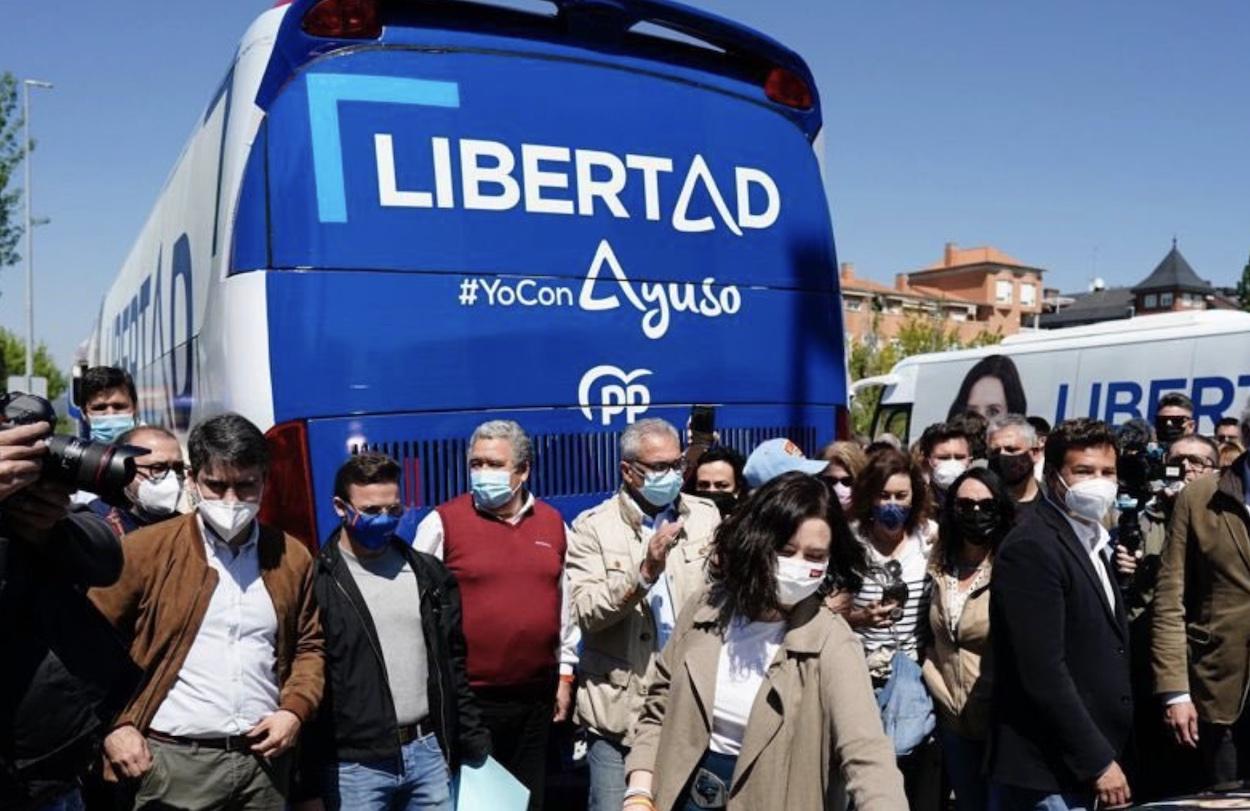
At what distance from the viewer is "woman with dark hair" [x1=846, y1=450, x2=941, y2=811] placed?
436 centimetres

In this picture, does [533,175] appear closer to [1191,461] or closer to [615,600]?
[615,600]

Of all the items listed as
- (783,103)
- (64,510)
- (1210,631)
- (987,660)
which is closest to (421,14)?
(783,103)

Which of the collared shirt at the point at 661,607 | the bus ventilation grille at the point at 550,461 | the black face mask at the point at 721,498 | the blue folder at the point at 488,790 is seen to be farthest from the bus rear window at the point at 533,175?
the blue folder at the point at 488,790

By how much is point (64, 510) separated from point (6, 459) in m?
0.31

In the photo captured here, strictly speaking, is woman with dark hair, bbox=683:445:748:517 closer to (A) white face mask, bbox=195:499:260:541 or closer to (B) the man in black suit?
(B) the man in black suit

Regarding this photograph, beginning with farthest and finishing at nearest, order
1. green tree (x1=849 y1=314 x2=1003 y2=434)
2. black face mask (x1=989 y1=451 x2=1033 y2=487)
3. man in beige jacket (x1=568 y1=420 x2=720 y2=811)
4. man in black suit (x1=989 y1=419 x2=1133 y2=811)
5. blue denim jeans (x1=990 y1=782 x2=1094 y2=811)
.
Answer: green tree (x1=849 y1=314 x2=1003 y2=434), black face mask (x1=989 y1=451 x2=1033 y2=487), man in beige jacket (x1=568 y1=420 x2=720 y2=811), blue denim jeans (x1=990 y1=782 x2=1094 y2=811), man in black suit (x1=989 y1=419 x2=1133 y2=811)

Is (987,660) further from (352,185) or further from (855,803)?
(352,185)

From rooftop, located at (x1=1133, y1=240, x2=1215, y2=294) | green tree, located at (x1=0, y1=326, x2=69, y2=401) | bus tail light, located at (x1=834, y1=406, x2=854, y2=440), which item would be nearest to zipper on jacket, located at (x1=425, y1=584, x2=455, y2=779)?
bus tail light, located at (x1=834, y1=406, x2=854, y2=440)

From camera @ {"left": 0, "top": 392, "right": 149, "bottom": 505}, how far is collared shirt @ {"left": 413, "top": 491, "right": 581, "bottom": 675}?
187 centimetres

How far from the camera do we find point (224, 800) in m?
3.43

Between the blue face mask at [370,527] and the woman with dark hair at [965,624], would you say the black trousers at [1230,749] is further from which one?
the blue face mask at [370,527]

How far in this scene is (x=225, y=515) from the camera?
3.46 m

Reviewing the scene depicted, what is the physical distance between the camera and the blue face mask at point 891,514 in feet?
Result: 15.6

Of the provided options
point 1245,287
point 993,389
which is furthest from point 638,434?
point 1245,287
